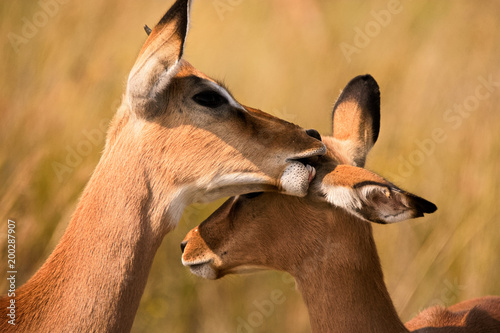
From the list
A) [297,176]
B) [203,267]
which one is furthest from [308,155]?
[203,267]

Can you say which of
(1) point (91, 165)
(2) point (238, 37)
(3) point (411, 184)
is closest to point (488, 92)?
(3) point (411, 184)

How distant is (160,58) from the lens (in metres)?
3.01

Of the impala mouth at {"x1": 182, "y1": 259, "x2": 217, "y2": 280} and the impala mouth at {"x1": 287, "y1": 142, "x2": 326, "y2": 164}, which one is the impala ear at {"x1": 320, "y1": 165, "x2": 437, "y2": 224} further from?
the impala mouth at {"x1": 182, "y1": 259, "x2": 217, "y2": 280}

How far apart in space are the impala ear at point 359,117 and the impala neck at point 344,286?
0.57 metres

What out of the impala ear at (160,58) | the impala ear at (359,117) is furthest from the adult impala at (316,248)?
the impala ear at (160,58)

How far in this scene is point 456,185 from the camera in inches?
254

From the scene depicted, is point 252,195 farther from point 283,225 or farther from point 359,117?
point 359,117

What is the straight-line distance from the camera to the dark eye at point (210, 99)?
3.23 metres

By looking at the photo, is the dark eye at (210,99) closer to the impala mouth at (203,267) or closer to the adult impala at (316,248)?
the adult impala at (316,248)

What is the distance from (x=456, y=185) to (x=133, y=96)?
4.24 metres

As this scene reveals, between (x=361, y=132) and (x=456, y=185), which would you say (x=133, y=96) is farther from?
(x=456, y=185)

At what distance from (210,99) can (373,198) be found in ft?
3.10

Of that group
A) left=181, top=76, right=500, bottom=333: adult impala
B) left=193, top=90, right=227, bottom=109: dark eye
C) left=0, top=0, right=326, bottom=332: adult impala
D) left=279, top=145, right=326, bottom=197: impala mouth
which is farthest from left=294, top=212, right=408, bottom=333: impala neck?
left=193, top=90, right=227, bottom=109: dark eye

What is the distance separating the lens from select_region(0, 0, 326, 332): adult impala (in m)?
3.03
